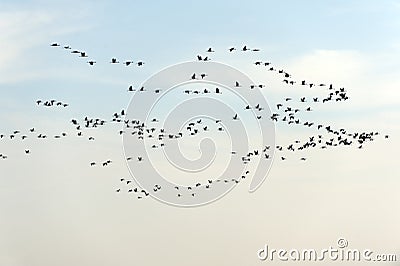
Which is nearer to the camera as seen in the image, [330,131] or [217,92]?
[217,92]

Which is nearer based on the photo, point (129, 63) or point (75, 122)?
point (129, 63)

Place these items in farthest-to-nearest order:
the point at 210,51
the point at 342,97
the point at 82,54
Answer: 1. the point at 342,97
2. the point at 82,54
3. the point at 210,51

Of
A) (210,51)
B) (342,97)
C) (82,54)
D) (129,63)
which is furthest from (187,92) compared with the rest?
(342,97)

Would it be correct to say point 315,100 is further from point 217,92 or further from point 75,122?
point 75,122

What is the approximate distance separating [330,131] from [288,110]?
192 inches

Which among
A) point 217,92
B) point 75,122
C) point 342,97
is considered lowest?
point 75,122

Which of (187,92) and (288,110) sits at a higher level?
(288,110)

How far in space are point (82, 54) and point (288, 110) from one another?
1923cm

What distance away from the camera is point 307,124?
23.4 metres

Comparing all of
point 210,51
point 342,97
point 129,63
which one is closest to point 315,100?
point 342,97

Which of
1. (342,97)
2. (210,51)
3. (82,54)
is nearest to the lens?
(210,51)

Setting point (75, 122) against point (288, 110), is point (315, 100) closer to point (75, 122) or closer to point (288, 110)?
point (288, 110)

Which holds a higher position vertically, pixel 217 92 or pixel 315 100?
pixel 315 100

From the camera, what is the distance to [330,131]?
23.6 m
